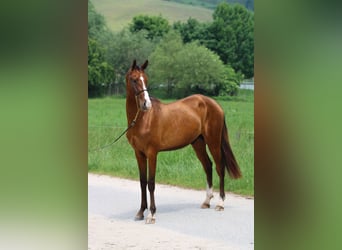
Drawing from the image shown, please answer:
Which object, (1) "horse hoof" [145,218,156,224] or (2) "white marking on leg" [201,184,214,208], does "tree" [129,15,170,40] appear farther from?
(1) "horse hoof" [145,218,156,224]

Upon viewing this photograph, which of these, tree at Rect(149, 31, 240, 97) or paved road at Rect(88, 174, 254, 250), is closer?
paved road at Rect(88, 174, 254, 250)

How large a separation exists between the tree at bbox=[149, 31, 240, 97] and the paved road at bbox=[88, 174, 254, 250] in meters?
0.65

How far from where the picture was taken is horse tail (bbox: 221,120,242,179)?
387cm

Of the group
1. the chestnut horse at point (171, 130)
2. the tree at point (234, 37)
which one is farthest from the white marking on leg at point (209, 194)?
the tree at point (234, 37)

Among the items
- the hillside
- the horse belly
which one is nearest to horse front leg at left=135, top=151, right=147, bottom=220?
the horse belly

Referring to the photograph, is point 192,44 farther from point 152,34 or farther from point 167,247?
point 167,247

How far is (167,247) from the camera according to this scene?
374cm

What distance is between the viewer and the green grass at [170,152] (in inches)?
151

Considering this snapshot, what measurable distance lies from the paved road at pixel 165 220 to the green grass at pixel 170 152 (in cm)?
6

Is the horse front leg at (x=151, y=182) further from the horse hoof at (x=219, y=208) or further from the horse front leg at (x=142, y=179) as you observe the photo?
the horse hoof at (x=219, y=208)

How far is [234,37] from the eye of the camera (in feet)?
12.9

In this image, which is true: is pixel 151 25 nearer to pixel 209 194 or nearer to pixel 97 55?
pixel 97 55
